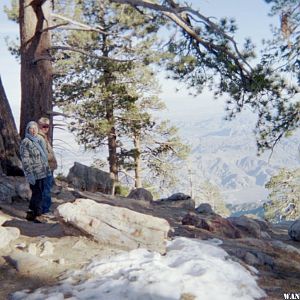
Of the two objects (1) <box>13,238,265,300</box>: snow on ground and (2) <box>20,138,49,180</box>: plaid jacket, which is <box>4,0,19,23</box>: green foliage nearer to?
(2) <box>20,138,49,180</box>: plaid jacket

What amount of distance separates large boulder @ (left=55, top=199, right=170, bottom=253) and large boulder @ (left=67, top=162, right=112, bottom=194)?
25.6 ft

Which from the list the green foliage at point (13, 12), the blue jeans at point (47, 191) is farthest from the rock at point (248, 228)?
the green foliage at point (13, 12)

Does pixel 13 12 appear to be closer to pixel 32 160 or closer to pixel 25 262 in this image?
pixel 32 160

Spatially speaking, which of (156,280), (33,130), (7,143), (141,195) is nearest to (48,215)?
(33,130)

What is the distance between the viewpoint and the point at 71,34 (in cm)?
1617

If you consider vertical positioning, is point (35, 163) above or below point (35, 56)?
below

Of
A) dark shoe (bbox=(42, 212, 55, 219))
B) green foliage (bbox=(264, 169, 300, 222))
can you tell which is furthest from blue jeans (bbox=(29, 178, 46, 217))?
green foliage (bbox=(264, 169, 300, 222))

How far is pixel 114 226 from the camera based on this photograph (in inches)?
218

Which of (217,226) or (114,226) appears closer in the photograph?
(114,226)

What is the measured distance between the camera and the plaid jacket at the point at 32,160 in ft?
22.0

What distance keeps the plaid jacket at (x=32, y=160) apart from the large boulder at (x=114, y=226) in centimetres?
134

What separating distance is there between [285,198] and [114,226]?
2571 centimetres

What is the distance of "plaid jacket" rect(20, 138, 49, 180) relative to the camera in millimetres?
6715

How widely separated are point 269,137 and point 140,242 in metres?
6.01
